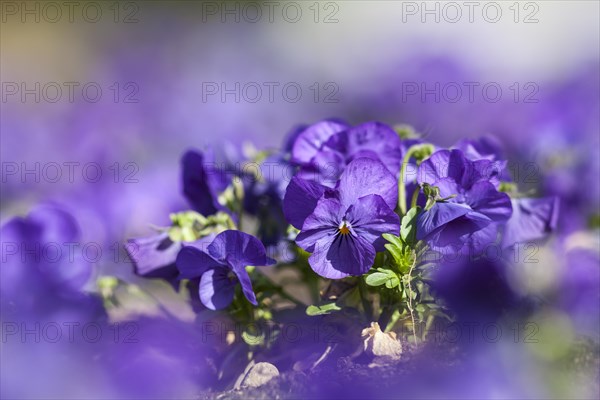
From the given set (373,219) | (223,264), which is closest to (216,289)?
(223,264)

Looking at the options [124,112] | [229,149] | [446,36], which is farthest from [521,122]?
[446,36]

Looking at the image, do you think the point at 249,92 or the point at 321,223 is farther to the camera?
the point at 249,92

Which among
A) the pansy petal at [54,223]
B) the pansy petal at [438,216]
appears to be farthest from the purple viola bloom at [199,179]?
the pansy petal at [438,216]

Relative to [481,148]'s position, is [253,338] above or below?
below

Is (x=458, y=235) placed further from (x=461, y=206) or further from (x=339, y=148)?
(x=339, y=148)

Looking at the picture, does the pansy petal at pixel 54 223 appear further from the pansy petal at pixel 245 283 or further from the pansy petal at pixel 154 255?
the pansy petal at pixel 245 283

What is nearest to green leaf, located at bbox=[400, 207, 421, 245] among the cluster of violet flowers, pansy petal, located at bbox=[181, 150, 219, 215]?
the cluster of violet flowers

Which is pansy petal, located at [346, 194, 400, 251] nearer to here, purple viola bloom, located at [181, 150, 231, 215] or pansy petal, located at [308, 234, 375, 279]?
pansy petal, located at [308, 234, 375, 279]
